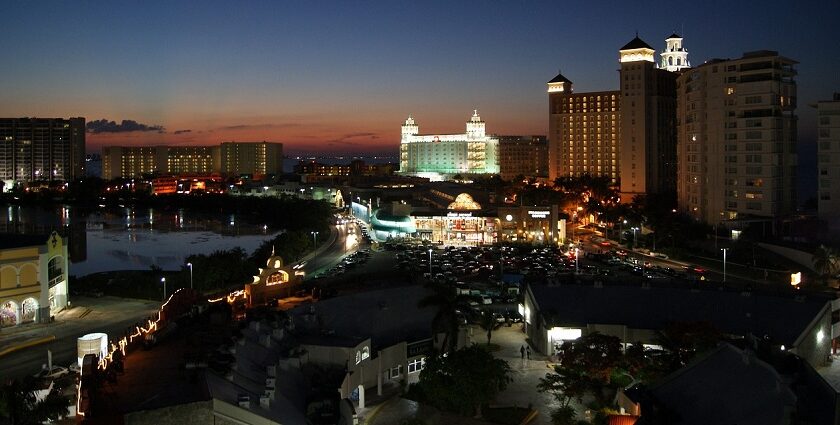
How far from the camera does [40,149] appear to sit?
97.7 metres

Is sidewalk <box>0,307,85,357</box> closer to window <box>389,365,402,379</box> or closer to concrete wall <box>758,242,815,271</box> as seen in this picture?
window <box>389,365,402,379</box>

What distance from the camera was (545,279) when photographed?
17.6 meters

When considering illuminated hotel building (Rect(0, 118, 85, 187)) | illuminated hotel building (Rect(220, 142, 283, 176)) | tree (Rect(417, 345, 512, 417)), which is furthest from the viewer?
illuminated hotel building (Rect(220, 142, 283, 176))

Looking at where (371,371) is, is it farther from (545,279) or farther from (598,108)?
(598,108)

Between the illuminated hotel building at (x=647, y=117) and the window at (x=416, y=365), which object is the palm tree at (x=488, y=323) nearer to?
the window at (x=416, y=365)

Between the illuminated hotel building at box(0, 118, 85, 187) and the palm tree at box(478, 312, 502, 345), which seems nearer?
the palm tree at box(478, 312, 502, 345)

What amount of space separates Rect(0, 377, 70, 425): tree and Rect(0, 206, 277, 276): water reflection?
25.0 m

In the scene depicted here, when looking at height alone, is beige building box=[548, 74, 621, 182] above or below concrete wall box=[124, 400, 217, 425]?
above

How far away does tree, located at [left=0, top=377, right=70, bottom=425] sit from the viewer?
894 cm

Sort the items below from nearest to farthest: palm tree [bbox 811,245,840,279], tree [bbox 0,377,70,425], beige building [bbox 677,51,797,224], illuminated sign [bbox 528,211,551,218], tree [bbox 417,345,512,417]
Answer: tree [bbox 0,377,70,425]
tree [bbox 417,345,512,417]
palm tree [bbox 811,245,840,279]
beige building [bbox 677,51,797,224]
illuminated sign [bbox 528,211,551,218]

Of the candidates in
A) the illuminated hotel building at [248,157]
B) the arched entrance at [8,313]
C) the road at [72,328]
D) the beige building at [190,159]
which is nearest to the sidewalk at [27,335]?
the road at [72,328]

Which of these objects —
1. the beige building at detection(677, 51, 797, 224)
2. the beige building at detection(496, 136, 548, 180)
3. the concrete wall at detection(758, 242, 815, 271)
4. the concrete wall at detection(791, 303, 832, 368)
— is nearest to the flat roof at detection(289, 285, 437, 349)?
the concrete wall at detection(791, 303, 832, 368)

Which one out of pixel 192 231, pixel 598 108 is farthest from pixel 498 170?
pixel 192 231

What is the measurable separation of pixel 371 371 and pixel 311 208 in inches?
1846
